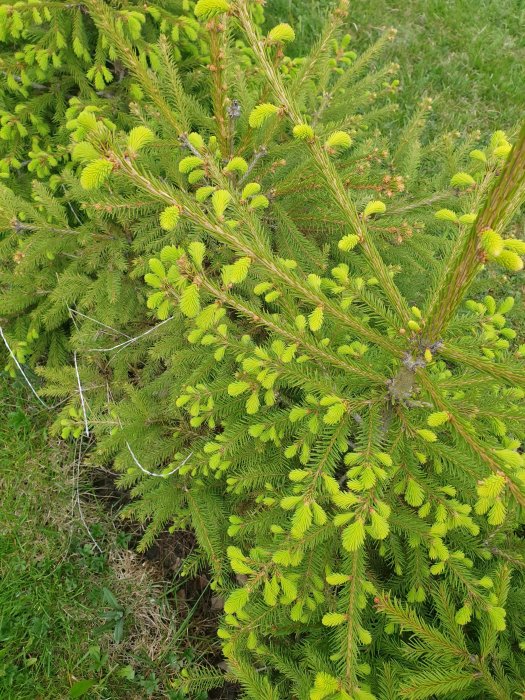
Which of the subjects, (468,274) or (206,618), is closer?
(468,274)

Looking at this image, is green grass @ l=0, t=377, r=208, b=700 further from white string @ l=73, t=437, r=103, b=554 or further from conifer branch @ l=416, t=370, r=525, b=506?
conifer branch @ l=416, t=370, r=525, b=506

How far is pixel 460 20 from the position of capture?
486 cm

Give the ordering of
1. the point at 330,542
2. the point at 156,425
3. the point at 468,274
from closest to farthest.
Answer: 1. the point at 468,274
2. the point at 330,542
3. the point at 156,425

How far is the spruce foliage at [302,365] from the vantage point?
139cm

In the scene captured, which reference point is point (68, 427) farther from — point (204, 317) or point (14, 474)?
point (204, 317)

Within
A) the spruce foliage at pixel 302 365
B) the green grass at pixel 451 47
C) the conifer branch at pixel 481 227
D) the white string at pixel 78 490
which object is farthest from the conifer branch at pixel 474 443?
the green grass at pixel 451 47

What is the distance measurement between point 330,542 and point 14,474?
2150mm

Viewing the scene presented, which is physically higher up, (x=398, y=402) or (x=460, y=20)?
(x=460, y=20)

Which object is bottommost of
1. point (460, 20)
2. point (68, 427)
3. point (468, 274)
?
point (68, 427)

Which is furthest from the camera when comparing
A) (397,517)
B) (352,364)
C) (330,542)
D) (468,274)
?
(330,542)

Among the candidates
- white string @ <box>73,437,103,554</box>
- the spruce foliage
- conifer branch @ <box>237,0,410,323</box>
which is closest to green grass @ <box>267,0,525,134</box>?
the spruce foliage

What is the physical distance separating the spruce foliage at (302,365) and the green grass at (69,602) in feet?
1.36

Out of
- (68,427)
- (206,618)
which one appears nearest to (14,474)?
(68,427)

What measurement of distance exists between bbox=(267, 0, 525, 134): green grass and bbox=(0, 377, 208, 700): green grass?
428 centimetres
